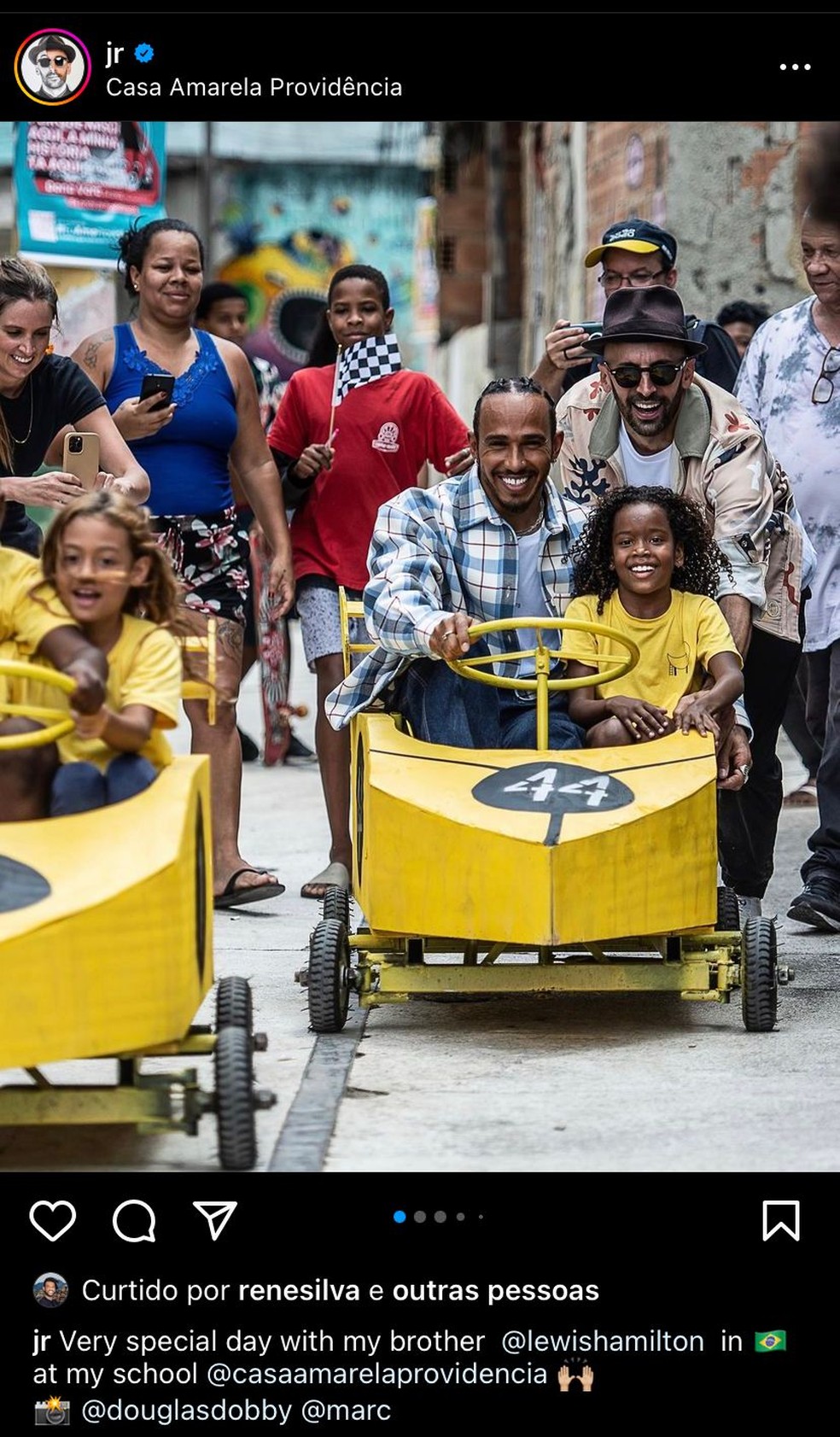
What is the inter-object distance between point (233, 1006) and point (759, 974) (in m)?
1.50

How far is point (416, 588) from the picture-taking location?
5.67 m

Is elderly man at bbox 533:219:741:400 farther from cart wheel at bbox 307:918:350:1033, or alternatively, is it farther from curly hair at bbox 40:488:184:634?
curly hair at bbox 40:488:184:634

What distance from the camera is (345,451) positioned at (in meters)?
7.41

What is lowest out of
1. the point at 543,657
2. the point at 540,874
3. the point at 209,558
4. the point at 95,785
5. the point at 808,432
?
the point at 540,874

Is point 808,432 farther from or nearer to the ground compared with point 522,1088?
farther from the ground

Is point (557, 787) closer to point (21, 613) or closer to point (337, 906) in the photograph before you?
point (337, 906)

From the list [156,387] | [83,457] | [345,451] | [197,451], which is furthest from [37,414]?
[345,451]

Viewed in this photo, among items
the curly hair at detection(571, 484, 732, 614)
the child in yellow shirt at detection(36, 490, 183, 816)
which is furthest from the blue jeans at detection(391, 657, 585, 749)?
the child in yellow shirt at detection(36, 490, 183, 816)

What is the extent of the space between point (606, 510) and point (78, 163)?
524cm
